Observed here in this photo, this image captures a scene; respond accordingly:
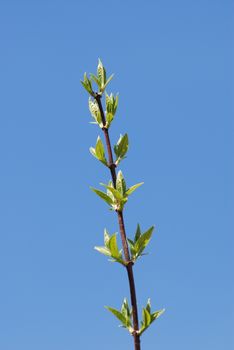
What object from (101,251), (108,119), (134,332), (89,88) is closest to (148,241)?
(101,251)

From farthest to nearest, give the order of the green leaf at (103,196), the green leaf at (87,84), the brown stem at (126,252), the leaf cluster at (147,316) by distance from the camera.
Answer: the green leaf at (87,84) < the green leaf at (103,196) < the leaf cluster at (147,316) < the brown stem at (126,252)

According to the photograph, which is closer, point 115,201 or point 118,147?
point 115,201

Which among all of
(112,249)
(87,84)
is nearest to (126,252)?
(112,249)

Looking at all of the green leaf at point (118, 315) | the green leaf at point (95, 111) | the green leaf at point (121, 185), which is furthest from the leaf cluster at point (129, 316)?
the green leaf at point (95, 111)

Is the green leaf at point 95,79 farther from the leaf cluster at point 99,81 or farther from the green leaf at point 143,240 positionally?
the green leaf at point 143,240

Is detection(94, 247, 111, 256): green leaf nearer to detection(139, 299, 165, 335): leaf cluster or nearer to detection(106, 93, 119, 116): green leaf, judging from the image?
detection(139, 299, 165, 335): leaf cluster

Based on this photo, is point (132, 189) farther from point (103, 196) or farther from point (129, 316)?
point (129, 316)

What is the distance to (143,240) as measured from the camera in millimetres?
2061

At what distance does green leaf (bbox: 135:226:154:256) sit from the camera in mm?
2035

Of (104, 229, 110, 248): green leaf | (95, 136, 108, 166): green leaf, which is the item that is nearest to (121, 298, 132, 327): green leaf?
(104, 229, 110, 248): green leaf

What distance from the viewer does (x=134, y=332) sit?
68.4 inches

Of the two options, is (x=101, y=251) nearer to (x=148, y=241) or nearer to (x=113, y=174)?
(x=148, y=241)

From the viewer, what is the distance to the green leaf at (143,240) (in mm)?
2035

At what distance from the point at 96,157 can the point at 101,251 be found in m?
0.43
